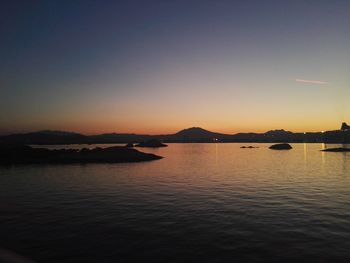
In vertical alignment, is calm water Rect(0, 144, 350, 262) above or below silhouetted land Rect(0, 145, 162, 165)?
below

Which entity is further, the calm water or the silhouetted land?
the silhouetted land

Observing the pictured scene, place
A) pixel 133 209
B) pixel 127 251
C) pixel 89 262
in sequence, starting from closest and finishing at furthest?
pixel 89 262 < pixel 127 251 < pixel 133 209

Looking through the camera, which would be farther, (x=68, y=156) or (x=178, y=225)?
(x=68, y=156)

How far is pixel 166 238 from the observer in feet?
60.3

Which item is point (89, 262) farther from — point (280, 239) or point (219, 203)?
point (219, 203)

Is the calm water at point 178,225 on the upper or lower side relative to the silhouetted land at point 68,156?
lower

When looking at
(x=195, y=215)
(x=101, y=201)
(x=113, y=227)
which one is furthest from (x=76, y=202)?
(x=195, y=215)

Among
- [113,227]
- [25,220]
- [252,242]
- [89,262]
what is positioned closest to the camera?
[89,262]

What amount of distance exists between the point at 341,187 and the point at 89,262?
38.9 m

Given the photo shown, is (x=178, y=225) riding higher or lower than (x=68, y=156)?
lower

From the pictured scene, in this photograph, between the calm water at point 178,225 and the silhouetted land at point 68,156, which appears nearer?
the calm water at point 178,225

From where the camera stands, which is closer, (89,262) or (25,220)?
(89,262)

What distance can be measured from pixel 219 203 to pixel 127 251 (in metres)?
15.5

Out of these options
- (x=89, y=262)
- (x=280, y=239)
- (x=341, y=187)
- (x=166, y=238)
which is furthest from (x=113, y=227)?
(x=341, y=187)
